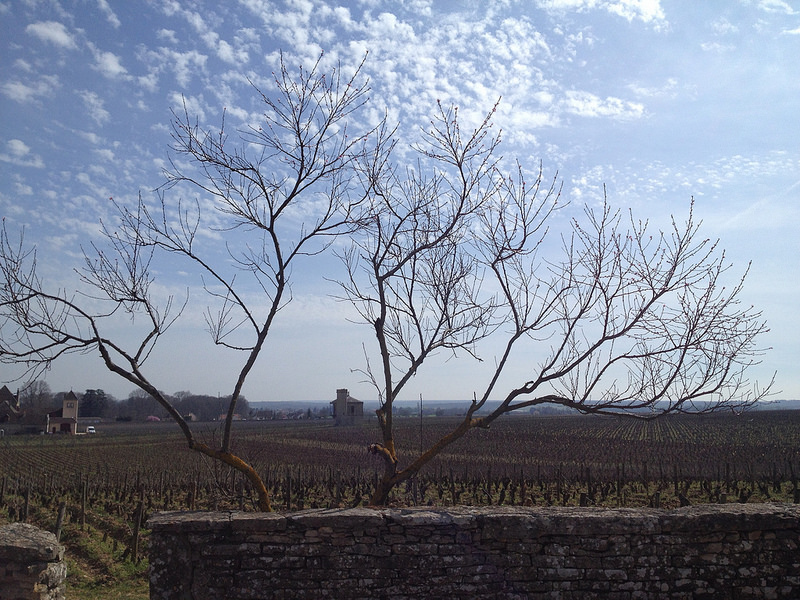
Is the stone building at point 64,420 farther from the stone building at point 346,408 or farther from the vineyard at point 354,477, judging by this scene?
the stone building at point 346,408

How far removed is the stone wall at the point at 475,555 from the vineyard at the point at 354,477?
1950 mm

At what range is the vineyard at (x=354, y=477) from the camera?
14.4m

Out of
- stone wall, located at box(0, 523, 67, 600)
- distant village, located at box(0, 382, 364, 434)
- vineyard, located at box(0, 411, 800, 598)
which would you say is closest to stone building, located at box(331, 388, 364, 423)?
distant village, located at box(0, 382, 364, 434)

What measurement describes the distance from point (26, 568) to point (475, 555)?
155 inches

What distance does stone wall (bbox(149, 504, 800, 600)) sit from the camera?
459cm

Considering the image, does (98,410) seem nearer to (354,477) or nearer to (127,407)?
(127,407)

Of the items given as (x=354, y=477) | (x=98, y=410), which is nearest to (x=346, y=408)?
(x=98, y=410)

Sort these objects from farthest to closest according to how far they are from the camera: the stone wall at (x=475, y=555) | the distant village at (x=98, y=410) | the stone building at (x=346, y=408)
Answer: the stone building at (x=346, y=408) < the distant village at (x=98, y=410) < the stone wall at (x=475, y=555)

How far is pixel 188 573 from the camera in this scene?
4.54m

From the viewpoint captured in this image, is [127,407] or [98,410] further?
[127,407]

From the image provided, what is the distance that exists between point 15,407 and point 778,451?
36.1m

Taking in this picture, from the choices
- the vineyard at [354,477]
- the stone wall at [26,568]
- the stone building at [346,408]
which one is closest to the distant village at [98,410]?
the stone building at [346,408]

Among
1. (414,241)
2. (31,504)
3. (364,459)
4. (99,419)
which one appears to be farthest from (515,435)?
(99,419)

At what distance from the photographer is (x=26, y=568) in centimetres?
525
